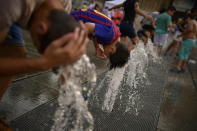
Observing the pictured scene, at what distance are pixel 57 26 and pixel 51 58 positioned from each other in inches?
8.0

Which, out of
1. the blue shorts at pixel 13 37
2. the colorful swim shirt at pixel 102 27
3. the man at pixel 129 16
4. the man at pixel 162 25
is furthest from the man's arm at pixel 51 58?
the man at pixel 162 25

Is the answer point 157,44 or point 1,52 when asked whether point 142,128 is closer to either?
point 1,52

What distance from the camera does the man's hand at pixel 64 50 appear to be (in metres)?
1.01

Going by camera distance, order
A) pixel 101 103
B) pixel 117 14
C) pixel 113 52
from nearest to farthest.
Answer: pixel 113 52 → pixel 101 103 → pixel 117 14

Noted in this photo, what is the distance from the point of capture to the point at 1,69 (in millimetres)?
1021

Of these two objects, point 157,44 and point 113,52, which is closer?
point 113,52

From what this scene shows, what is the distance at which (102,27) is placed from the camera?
255 cm

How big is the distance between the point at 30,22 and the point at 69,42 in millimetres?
385

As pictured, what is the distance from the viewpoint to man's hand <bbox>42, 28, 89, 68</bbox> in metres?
1.01

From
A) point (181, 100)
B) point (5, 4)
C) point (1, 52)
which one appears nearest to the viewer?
point (5, 4)

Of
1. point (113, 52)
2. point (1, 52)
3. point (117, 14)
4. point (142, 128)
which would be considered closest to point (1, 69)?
point (1, 52)

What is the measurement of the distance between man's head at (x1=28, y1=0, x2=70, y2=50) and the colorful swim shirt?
1.31 meters

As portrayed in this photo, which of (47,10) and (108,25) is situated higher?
(47,10)

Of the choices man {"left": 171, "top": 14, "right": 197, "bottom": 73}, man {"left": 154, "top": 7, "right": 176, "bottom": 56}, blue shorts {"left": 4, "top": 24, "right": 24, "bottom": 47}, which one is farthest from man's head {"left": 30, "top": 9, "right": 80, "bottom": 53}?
man {"left": 154, "top": 7, "right": 176, "bottom": 56}
